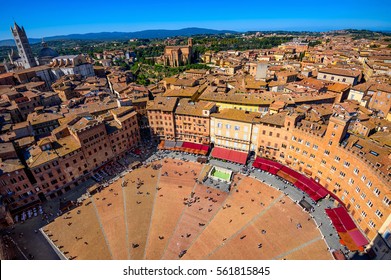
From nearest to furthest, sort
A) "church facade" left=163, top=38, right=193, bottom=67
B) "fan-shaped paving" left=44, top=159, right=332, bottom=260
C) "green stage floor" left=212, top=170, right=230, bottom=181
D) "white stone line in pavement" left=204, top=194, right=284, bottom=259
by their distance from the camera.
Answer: "fan-shaped paving" left=44, top=159, right=332, bottom=260 → "white stone line in pavement" left=204, top=194, right=284, bottom=259 → "green stage floor" left=212, top=170, right=230, bottom=181 → "church facade" left=163, top=38, right=193, bottom=67

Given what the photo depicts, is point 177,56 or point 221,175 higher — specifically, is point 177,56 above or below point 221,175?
above

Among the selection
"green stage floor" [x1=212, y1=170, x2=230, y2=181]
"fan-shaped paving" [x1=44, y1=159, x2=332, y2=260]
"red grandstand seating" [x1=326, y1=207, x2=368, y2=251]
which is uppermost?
"red grandstand seating" [x1=326, y1=207, x2=368, y2=251]

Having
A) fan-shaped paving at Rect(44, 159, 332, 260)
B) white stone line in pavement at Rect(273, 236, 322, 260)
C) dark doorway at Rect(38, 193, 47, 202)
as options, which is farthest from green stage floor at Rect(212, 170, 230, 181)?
dark doorway at Rect(38, 193, 47, 202)

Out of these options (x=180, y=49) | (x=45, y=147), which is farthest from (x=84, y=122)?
(x=180, y=49)

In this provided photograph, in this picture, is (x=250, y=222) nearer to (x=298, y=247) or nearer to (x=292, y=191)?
(x=298, y=247)

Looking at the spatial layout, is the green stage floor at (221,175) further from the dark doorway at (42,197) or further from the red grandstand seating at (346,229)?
the dark doorway at (42,197)

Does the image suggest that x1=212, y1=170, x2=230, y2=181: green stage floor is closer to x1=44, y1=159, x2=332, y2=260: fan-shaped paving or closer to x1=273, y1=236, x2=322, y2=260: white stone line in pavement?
x1=44, y1=159, x2=332, y2=260: fan-shaped paving

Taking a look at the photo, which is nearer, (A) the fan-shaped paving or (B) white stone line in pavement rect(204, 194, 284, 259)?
(A) the fan-shaped paving

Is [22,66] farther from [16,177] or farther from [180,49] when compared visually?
[16,177]

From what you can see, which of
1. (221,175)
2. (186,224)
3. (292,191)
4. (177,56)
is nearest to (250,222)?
(186,224)

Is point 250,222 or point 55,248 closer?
point 55,248
